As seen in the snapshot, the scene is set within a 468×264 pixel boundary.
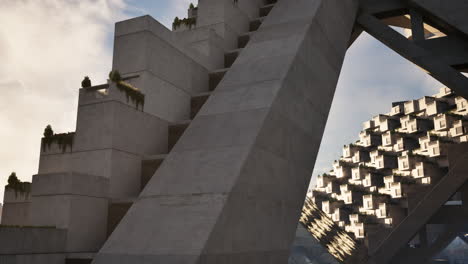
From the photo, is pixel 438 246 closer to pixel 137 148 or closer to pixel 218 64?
pixel 218 64

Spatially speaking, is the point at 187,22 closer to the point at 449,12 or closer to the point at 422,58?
the point at 422,58

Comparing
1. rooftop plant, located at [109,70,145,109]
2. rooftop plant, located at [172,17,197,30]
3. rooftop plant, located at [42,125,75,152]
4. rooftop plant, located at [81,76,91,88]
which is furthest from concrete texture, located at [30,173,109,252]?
rooftop plant, located at [172,17,197,30]

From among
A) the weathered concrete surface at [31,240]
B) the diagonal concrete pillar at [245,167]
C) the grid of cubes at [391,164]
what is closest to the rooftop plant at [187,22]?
the diagonal concrete pillar at [245,167]

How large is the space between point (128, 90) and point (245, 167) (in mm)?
2281

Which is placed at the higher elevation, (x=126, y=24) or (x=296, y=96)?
A: (x=126, y=24)

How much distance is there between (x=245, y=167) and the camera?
175 inches

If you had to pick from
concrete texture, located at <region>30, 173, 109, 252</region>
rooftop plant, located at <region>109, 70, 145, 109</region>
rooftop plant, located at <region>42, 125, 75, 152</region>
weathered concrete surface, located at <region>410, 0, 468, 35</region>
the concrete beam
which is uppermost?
weathered concrete surface, located at <region>410, 0, 468, 35</region>

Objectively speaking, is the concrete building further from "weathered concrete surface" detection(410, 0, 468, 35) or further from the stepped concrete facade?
the stepped concrete facade

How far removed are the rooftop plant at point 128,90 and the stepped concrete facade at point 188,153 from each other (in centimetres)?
2

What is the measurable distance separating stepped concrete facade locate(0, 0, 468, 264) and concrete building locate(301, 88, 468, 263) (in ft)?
23.6

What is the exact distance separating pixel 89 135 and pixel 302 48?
3.30m

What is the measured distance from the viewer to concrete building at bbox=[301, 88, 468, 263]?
46.9ft

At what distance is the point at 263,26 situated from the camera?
7.70 meters

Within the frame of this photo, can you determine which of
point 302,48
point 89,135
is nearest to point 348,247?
point 302,48
